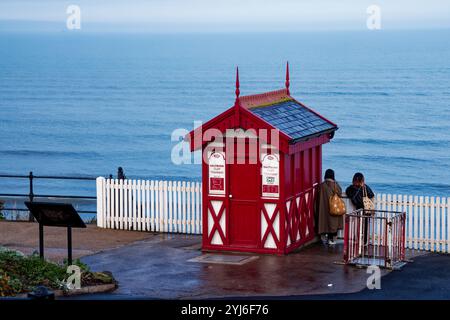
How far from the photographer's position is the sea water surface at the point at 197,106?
66.4 m

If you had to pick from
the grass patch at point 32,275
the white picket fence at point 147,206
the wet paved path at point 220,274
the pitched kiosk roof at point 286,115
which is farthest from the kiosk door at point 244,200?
the grass patch at point 32,275

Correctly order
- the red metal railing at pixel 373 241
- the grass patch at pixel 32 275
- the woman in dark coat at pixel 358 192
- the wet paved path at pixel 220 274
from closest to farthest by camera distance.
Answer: the grass patch at pixel 32 275 → the wet paved path at pixel 220 274 → the red metal railing at pixel 373 241 → the woman in dark coat at pixel 358 192

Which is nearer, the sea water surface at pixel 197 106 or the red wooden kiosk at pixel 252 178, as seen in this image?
the red wooden kiosk at pixel 252 178

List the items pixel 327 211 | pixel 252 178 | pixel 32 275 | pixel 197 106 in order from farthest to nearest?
pixel 197 106, pixel 327 211, pixel 252 178, pixel 32 275

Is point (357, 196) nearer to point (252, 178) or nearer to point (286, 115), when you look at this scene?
point (286, 115)

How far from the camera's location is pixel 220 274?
14906 millimetres

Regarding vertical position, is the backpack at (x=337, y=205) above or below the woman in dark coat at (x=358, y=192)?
below

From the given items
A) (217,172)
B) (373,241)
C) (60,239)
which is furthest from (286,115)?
(60,239)

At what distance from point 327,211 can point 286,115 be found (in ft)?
6.43

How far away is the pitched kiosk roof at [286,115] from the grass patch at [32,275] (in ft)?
13.6

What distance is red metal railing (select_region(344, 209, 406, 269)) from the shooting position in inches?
605

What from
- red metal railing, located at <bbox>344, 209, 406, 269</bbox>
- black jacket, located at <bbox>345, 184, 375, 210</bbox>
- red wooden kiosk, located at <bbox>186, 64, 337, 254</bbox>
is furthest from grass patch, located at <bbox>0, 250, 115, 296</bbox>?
black jacket, located at <bbox>345, 184, 375, 210</bbox>

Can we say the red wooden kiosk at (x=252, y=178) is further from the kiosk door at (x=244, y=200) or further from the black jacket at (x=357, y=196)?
the black jacket at (x=357, y=196)
